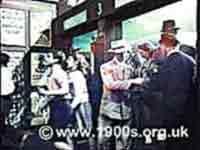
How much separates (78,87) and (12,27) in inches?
31.7

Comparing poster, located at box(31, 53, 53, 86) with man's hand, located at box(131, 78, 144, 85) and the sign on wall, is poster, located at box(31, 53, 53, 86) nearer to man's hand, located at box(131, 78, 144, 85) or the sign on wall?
the sign on wall

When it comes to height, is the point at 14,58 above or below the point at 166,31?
below

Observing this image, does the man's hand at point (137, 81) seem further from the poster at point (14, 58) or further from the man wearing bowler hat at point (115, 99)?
the poster at point (14, 58)

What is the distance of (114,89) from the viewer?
3611 millimetres

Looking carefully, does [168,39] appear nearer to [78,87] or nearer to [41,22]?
[78,87]

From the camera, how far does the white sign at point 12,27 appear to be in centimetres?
406

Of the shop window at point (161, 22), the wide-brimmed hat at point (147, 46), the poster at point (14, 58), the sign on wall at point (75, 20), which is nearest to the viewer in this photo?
the shop window at point (161, 22)

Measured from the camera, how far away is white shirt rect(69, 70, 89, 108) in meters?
3.76

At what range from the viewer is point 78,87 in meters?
3.79

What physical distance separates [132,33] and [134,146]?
81 cm

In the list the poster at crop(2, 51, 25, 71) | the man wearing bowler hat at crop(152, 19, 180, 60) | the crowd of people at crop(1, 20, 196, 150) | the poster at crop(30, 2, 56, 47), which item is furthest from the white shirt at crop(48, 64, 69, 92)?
the man wearing bowler hat at crop(152, 19, 180, 60)

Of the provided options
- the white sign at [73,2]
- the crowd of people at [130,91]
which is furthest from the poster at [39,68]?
the white sign at [73,2]

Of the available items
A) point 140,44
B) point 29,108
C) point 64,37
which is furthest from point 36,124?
point 140,44

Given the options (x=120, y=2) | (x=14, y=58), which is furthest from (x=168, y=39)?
(x=14, y=58)
